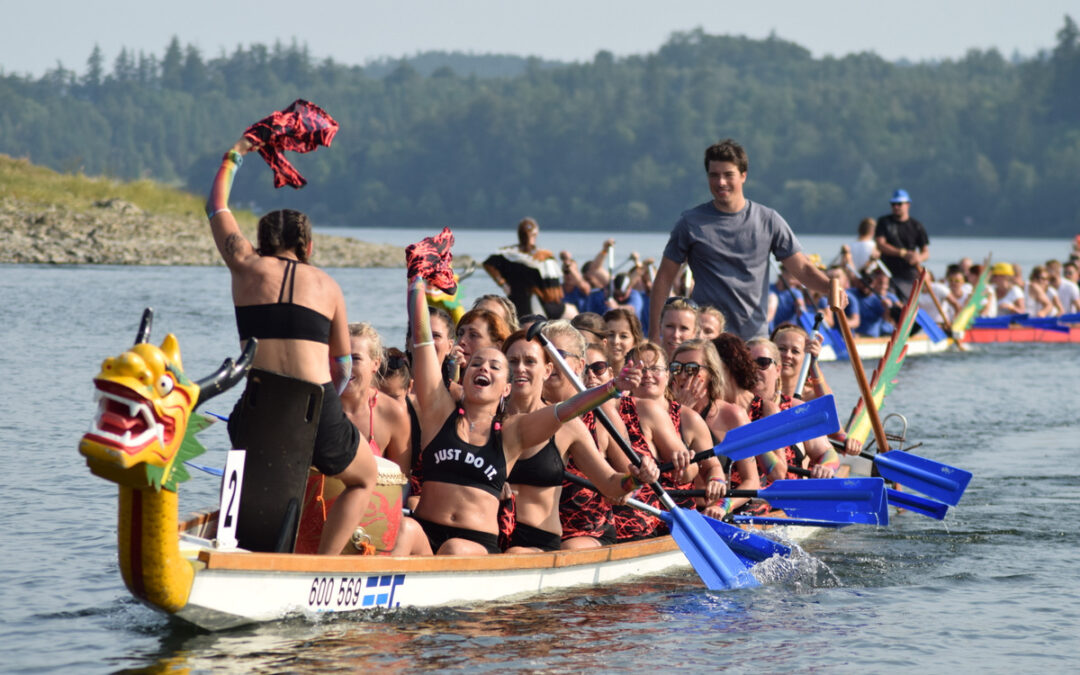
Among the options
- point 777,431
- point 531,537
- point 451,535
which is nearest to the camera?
point 451,535

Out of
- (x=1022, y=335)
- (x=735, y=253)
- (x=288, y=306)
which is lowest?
(x=1022, y=335)

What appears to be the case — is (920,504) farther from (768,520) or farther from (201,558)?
(201,558)

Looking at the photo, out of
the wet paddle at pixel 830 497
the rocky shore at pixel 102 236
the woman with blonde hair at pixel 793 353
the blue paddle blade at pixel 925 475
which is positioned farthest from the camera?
the rocky shore at pixel 102 236

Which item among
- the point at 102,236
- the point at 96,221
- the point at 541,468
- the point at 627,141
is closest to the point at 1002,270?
the point at 541,468

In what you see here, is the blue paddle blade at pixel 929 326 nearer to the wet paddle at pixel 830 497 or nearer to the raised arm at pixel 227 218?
the wet paddle at pixel 830 497

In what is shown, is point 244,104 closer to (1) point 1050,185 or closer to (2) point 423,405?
(1) point 1050,185

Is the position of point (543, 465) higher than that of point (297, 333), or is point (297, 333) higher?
point (297, 333)

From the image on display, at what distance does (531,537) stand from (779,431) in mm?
1490

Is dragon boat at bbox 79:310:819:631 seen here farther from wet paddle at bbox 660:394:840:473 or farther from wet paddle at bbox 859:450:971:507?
wet paddle at bbox 859:450:971:507

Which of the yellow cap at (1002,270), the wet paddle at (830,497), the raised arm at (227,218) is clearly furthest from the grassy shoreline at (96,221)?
the raised arm at (227,218)

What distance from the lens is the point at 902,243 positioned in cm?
2033

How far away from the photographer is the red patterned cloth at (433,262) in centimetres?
693

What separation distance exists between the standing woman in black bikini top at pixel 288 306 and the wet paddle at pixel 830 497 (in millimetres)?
2774

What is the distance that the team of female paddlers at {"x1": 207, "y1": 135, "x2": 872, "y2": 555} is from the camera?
6.03 m
